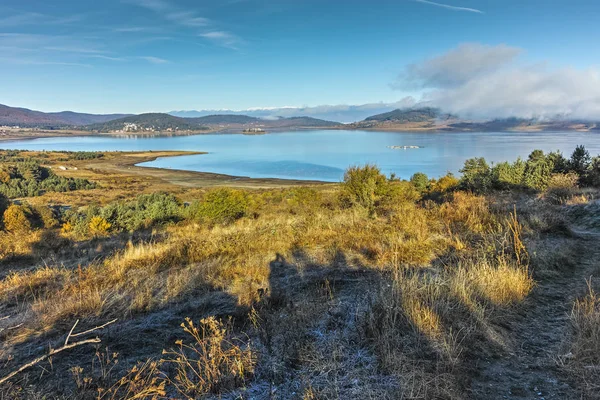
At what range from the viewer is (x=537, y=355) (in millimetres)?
2729

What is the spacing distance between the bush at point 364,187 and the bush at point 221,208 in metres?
5.66

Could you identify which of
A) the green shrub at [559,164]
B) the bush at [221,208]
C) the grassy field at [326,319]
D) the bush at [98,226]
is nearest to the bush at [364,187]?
the grassy field at [326,319]

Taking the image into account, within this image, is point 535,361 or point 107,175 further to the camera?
point 107,175

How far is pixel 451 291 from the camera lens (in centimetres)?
346

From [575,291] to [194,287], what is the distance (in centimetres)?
465

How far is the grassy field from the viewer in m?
2.40

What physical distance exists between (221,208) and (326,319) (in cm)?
1352

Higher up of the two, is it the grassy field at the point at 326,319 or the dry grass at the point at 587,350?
the dry grass at the point at 587,350

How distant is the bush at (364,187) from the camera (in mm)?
12016

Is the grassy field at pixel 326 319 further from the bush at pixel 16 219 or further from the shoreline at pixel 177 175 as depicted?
the shoreline at pixel 177 175

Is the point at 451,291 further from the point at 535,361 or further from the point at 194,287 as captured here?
the point at 194,287

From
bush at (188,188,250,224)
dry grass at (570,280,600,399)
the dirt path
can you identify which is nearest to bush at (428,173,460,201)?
bush at (188,188,250,224)

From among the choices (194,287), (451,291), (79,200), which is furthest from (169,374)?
(79,200)

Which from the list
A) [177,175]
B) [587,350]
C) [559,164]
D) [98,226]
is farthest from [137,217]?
[177,175]
